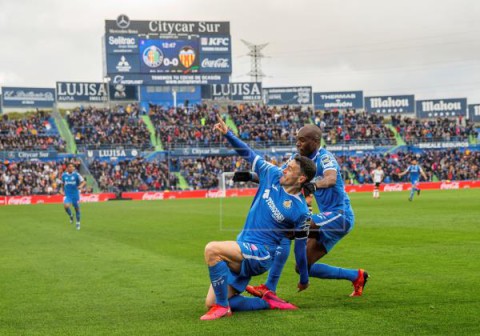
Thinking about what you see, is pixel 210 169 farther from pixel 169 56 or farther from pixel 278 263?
pixel 278 263

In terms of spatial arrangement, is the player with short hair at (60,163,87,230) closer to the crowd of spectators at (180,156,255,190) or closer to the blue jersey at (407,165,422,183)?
the blue jersey at (407,165,422,183)

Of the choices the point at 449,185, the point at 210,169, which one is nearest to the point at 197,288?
the point at 210,169

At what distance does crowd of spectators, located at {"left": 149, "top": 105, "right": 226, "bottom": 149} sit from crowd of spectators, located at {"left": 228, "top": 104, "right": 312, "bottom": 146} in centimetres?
282

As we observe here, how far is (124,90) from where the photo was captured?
Result: 73500mm

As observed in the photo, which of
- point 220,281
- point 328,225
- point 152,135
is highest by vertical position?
point 152,135

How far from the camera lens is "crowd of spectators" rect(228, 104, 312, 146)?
2618 inches

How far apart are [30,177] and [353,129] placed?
32.2 m

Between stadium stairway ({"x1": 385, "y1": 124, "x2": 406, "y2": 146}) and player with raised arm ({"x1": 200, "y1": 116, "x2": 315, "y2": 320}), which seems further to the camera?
stadium stairway ({"x1": 385, "y1": 124, "x2": 406, "y2": 146})

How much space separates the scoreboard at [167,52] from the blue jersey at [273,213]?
65.8 meters

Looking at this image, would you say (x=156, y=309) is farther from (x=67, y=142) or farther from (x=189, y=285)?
(x=67, y=142)

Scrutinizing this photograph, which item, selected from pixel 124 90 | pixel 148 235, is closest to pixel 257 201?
pixel 148 235

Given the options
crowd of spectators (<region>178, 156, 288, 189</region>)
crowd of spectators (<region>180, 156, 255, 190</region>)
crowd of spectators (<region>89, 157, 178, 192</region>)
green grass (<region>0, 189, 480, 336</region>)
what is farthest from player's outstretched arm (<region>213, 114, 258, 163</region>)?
crowd of spectators (<region>180, 156, 255, 190</region>)

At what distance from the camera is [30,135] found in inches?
2408

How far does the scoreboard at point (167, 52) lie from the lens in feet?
237
